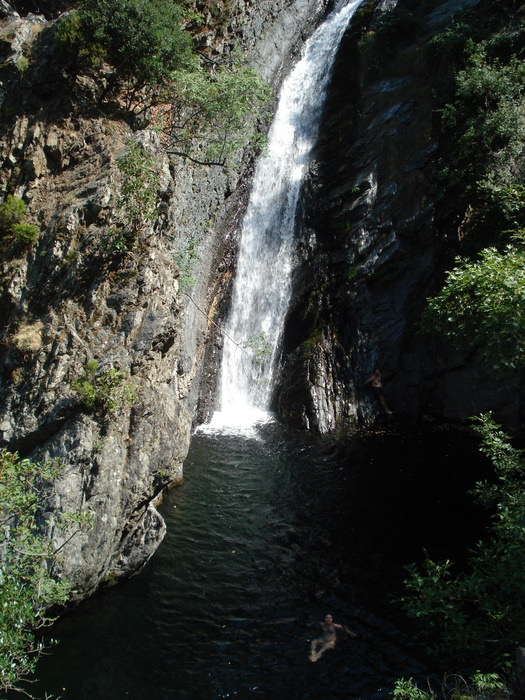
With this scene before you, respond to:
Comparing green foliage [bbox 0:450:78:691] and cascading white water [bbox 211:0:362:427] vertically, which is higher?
cascading white water [bbox 211:0:362:427]

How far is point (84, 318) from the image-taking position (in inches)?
407

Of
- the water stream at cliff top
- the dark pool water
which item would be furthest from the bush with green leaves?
the water stream at cliff top

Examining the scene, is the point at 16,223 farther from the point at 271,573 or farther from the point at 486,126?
the point at 486,126

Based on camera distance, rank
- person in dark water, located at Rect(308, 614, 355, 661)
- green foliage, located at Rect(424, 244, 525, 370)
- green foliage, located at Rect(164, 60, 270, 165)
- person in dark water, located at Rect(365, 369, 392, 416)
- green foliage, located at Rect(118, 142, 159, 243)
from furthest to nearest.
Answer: person in dark water, located at Rect(365, 369, 392, 416) → green foliage, located at Rect(164, 60, 270, 165) → green foliage, located at Rect(118, 142, 159, 243) → person in dark water, located at Rect(308, 614, 355, 661) → green foliage, located at Rect(424, 244, 525, 370)

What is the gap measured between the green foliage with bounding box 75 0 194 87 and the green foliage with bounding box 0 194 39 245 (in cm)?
641

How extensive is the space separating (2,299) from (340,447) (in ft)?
38.9

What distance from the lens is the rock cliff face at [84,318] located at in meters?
9.13

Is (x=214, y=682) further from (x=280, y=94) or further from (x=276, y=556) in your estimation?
(x=280, y=94)

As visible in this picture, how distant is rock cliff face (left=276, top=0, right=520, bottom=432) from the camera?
65.4ft

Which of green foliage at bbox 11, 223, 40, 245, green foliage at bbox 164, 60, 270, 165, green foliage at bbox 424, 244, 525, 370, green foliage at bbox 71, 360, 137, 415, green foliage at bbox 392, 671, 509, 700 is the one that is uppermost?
green foliage at bbox 164, 60, 270, 165

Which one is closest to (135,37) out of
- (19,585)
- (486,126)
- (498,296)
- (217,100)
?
(217,100)

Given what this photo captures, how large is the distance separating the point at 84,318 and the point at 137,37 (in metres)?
10.2

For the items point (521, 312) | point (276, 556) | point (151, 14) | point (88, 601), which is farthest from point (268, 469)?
point (151, 14)

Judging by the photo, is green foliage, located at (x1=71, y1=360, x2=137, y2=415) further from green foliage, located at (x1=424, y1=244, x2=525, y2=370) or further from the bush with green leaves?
green foliage, located at (x1=424, y1=244, x2=525, y2=370)
